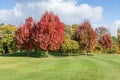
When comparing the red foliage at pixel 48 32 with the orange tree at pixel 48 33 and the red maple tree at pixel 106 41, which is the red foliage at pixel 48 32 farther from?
the red maple tree at pixel 106 41

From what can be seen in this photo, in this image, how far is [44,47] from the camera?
2462 inches

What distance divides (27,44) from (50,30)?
1039 centimetres

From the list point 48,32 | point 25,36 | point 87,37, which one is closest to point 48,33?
point 48,32

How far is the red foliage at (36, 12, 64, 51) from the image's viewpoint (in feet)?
204

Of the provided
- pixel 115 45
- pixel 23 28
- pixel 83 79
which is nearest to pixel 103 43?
pixel 115 45

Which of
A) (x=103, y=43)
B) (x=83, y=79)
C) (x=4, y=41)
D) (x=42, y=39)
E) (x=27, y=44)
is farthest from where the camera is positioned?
(x=4, y=41)

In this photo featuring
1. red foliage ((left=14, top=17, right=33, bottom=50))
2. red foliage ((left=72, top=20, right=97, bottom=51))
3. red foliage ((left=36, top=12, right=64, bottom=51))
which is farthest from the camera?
red foliage ((left=72, top=20, right=97, bottom=51))

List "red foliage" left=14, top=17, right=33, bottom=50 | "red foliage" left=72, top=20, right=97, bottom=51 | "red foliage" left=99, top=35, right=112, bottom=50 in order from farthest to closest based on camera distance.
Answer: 1. "red foliage" left=99, top=35, right=112, bottom=50
2. "red foliage" left=72, top=20, right=97, bottom=51
3. "red foliage" left=14, top=17, right=33, bottom=50

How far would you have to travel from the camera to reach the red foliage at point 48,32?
204ft

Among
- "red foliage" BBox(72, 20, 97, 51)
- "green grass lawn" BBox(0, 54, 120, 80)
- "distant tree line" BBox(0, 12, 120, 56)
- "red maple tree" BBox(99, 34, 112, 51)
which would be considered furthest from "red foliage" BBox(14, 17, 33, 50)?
"green grass lawn" BBox(0, 54, 120, 80)

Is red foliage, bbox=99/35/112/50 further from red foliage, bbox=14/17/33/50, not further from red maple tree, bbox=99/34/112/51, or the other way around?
red foliage, bbox=14/17/33/50

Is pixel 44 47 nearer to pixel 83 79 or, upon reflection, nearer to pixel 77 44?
pixel 77 44

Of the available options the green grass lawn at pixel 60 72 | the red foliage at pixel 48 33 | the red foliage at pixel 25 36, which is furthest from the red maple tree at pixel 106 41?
the green grass lawn at pixel 60 72

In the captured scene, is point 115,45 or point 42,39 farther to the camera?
point 115,45
